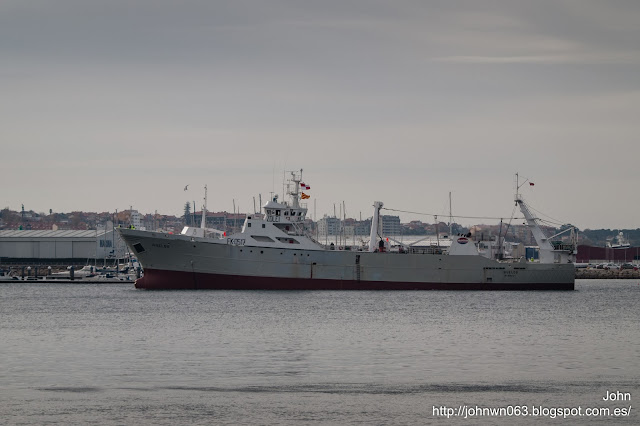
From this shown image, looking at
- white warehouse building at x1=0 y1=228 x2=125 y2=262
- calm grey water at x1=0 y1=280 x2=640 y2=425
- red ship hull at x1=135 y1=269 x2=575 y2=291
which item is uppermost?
white warehouse building at x1=0 y1=228 x2=125 y2=262

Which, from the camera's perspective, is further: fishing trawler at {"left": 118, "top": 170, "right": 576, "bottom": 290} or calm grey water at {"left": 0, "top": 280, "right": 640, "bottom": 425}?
fishing trawler at {"left": 118, "top": 170, "right": 576, "bottom": 290}

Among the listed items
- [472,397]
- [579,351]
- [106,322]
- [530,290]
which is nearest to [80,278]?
[530,290]

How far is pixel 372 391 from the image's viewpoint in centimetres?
2931

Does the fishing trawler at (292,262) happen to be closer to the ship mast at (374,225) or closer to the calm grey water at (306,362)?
the ship mast at (374,225)

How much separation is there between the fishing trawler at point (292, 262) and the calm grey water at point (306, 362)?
11366 millimetres

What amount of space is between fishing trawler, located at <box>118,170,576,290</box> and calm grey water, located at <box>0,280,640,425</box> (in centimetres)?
1137

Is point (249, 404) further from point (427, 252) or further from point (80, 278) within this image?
point (80, 278)

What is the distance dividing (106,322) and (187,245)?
2386 cm

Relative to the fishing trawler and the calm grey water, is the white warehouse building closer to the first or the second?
the fishing trawler

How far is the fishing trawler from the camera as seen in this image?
250 ft

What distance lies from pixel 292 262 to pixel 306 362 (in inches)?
1629

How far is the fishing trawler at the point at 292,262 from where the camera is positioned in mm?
76125

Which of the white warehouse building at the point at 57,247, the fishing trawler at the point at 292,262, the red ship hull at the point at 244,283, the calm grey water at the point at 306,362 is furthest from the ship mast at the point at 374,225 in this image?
the white warehouse building at the point at 57,247

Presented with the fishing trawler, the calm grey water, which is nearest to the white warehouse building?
the fishing trawler
